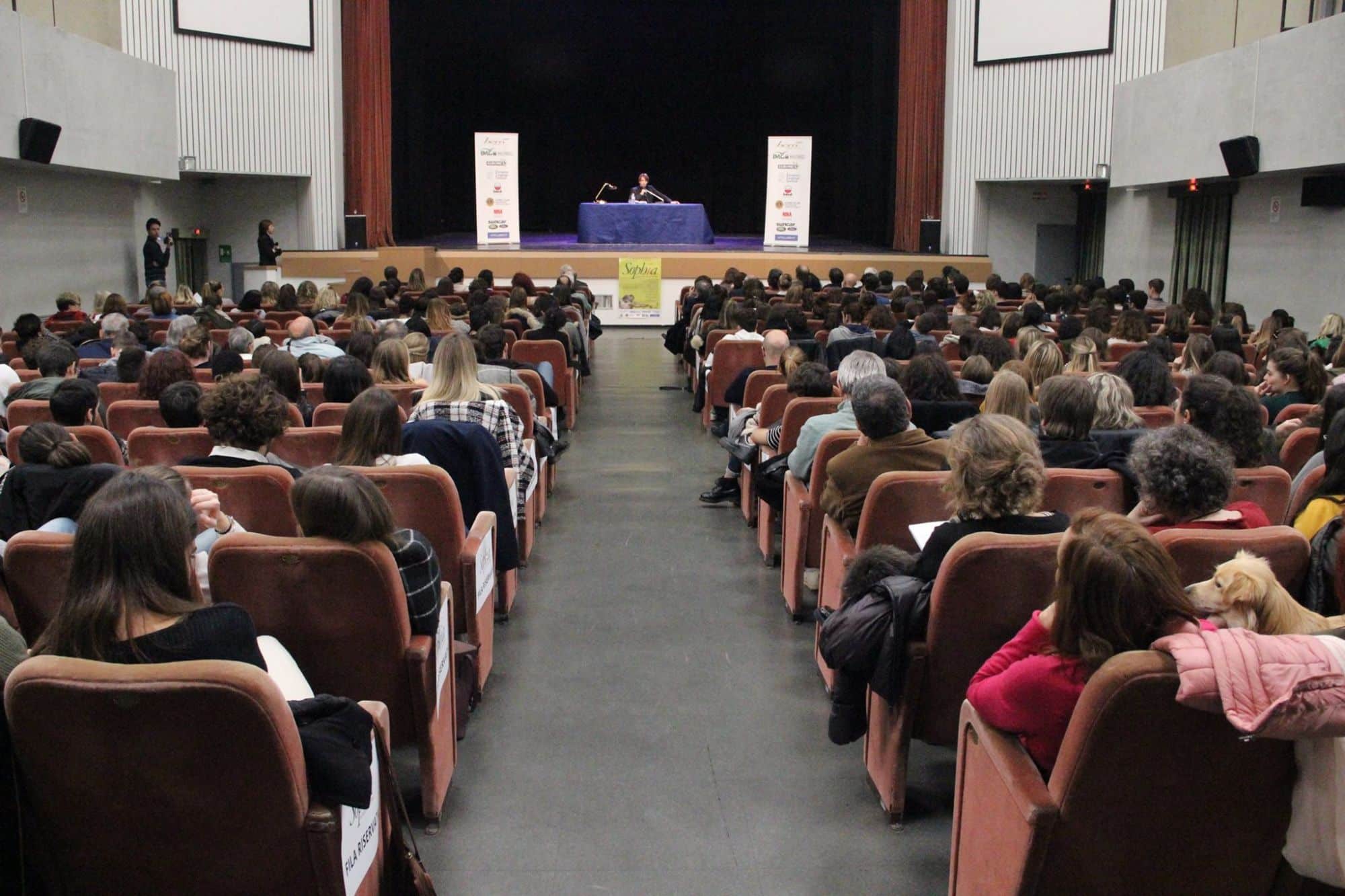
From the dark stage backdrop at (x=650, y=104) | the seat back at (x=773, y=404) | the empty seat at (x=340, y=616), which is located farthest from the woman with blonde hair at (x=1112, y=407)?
the dark stage backdrop at (x=650, y=104)

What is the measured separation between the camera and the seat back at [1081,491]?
361 cm

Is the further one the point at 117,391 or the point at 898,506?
the point at 117,391

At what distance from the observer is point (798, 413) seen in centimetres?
527

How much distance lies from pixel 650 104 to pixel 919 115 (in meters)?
6.01

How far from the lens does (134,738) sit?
6.23ft

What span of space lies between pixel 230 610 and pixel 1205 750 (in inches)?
64.6

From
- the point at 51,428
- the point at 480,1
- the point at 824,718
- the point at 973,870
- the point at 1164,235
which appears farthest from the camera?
the point at 480,1

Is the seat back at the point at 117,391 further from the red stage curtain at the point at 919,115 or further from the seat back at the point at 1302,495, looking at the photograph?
the red stage curtain at the point at 919,115

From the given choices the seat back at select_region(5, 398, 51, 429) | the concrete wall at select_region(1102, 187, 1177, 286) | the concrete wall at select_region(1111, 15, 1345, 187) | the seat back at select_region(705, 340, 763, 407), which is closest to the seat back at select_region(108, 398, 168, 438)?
the seat back at select_region(5, 398, 51, 429)

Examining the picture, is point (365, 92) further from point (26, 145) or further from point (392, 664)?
point (392, 664)

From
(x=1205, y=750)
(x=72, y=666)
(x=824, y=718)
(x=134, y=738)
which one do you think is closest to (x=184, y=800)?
(x=134, y=738)

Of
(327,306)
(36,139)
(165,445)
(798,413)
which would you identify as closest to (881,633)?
(798,413)

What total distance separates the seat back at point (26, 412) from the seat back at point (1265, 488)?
14.0 ft

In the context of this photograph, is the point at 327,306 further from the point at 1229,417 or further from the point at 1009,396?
the point at 1229,417
